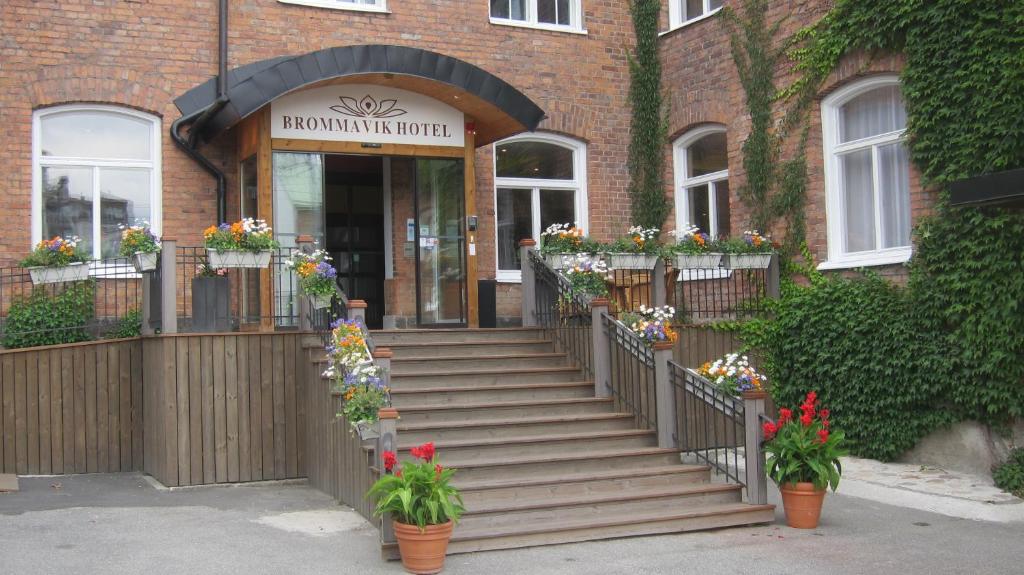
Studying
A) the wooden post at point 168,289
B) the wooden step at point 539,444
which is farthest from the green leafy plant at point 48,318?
the wooden step at point 539,444

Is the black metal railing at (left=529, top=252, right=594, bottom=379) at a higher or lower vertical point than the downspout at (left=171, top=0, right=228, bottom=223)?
lower

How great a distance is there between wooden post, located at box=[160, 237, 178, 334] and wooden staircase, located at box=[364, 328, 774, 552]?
2036mm

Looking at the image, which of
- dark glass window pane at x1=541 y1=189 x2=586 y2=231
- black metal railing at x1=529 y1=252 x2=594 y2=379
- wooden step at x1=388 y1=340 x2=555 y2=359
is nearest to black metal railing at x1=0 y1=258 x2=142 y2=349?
wooden step at x1=388 y1=340 x2=555 y2=359

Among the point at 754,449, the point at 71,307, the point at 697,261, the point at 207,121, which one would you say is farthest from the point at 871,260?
the point at 71,307

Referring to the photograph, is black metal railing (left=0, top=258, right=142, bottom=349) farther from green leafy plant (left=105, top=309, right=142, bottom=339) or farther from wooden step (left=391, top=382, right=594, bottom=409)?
wooden step (left=391, top=382, right=594, bottom=409)

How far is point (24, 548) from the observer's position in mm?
7617

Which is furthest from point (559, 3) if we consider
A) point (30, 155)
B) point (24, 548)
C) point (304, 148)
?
point (24, 548)

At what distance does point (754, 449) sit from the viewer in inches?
341

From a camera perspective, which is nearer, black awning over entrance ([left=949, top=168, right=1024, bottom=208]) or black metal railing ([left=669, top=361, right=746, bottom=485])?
black metal railing ([left=669, top=361, right=746, bottom=485])

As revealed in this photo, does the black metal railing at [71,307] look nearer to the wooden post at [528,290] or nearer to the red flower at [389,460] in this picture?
the wooden post at [528,290]

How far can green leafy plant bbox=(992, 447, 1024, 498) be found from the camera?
9578 mm

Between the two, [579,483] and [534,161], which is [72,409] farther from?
[534,161]

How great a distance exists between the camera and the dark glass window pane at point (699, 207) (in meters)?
14.5

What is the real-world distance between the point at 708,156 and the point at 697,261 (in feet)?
8.69
